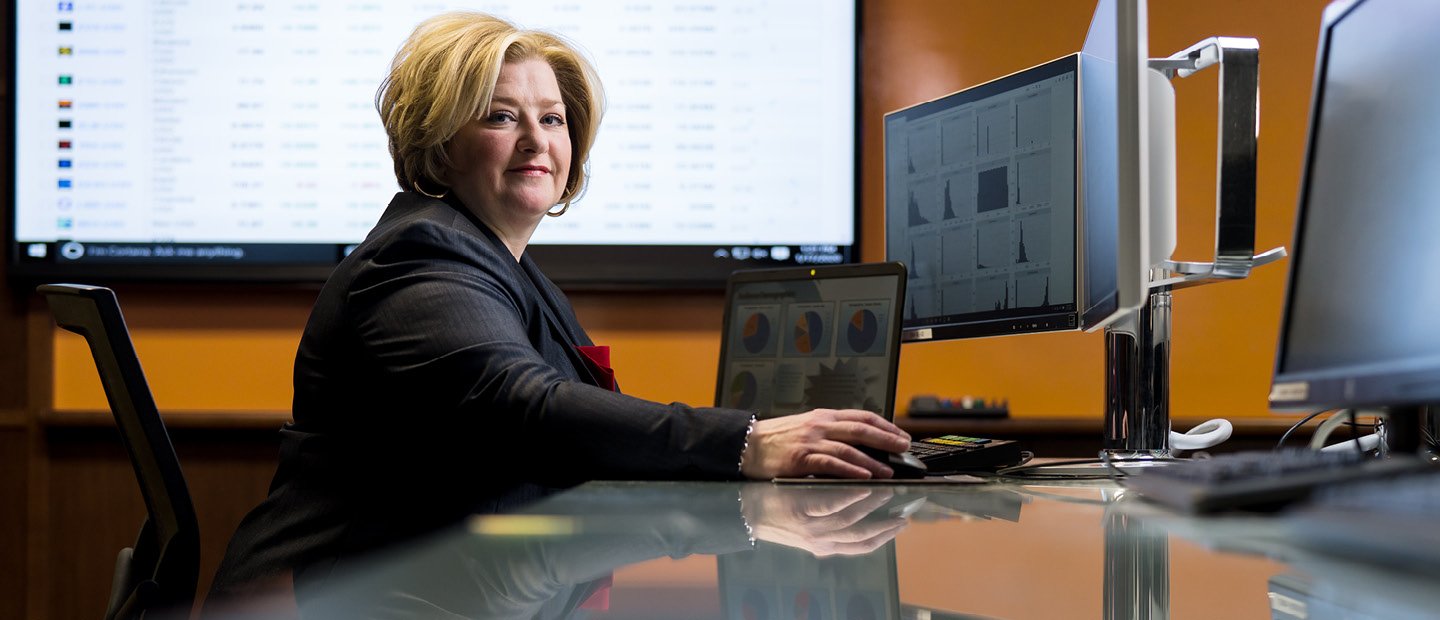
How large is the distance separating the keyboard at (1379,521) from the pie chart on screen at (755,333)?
976mm

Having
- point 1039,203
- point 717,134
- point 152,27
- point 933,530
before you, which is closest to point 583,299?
point 717,134

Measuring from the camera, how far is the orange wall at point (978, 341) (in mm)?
2676

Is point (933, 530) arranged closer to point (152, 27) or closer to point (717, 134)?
point (717, 134)

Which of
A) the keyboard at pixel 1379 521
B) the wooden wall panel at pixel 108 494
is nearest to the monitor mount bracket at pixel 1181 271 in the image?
the keyboard at pixel 1379 521

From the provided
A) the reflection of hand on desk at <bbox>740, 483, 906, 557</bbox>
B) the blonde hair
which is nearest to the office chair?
the blonde hair

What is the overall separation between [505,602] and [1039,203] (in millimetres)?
1116

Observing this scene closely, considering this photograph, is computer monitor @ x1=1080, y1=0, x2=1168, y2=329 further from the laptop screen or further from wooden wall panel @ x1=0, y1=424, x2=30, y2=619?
wooden wall panel @ x1=0, y1=424, x2=30, y2=619

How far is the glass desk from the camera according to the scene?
0.51m

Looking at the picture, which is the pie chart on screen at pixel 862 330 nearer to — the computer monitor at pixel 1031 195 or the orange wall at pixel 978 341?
the computer monitor at pixel 1031 195

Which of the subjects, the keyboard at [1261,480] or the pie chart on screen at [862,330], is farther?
the pie chart on screen at [862,330]

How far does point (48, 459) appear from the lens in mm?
2662

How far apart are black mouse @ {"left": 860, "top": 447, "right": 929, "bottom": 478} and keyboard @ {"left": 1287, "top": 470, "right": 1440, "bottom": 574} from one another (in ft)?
1.93

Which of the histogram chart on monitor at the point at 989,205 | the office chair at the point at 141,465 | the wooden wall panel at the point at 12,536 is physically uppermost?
the histogram chart on monitor at the point at 989,205

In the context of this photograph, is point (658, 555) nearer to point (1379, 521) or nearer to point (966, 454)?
point (1379, 521)
